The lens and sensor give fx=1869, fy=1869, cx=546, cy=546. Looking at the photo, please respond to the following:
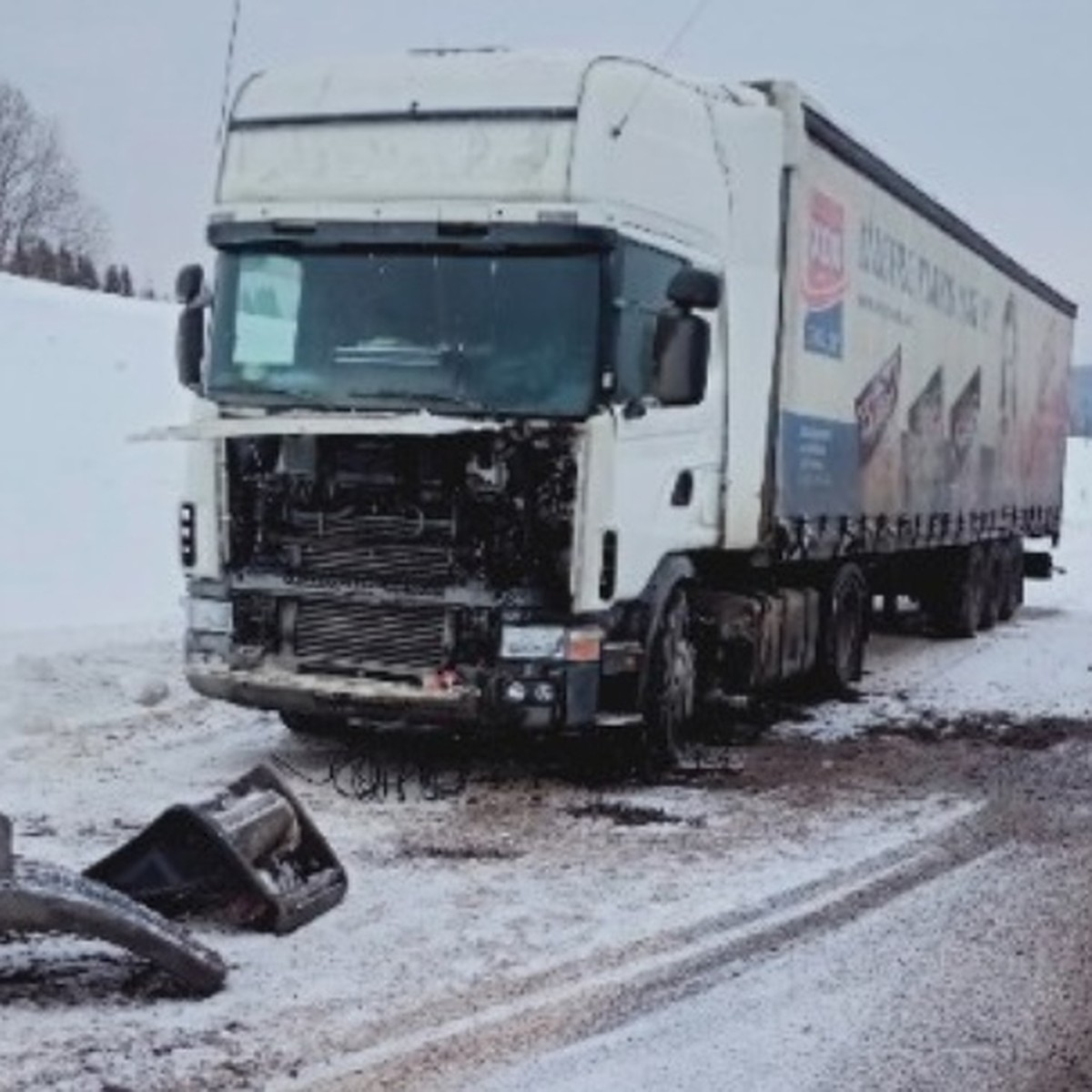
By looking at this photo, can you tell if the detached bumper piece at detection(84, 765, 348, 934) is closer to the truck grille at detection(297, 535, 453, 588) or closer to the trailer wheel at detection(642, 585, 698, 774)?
the truck grille at detection(297, 535, 453, 588)

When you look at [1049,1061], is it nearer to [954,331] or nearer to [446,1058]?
[446,1058]

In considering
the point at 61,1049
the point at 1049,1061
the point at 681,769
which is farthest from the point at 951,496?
the point at 61,1049

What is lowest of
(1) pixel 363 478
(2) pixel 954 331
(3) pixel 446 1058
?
(3) pixel 446 1058

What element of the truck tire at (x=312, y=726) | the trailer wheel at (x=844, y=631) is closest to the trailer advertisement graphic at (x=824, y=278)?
the trailer wheel at (x=844, y=631)

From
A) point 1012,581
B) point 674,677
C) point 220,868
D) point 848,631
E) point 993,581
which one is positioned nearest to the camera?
point 220,868

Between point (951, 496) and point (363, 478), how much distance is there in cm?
873

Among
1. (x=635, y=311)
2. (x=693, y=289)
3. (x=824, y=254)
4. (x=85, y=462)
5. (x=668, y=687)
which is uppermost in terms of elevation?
(x=824, y=254)

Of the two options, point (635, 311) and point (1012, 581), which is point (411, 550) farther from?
point (1012, 581)

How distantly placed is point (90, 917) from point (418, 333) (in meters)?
4.24

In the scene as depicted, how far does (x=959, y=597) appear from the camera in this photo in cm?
1844

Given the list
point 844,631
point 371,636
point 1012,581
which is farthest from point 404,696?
point 1012,581

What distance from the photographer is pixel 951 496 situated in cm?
1650

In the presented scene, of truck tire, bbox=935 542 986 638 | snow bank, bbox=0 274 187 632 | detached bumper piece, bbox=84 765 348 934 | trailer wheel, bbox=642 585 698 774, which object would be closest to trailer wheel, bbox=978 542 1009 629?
truck tire, bbox=935 542 986 638

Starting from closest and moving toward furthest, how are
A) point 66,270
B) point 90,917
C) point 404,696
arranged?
1. point 90,917
2. point 404,696
3. point 66,270
